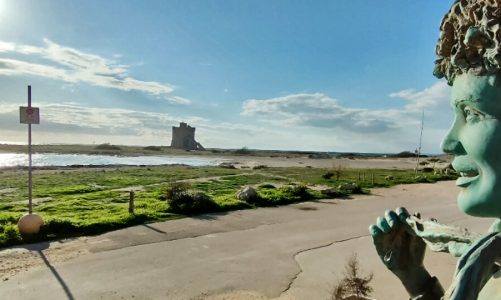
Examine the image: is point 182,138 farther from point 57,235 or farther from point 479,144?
point 479,144

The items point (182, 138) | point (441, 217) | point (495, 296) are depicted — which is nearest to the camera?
→ point (495, 296)

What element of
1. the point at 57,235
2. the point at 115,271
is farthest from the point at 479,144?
the point at 57,235

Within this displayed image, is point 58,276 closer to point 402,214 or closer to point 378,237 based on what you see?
point 378,237

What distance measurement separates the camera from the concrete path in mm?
7520

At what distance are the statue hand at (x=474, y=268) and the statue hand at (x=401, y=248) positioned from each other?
675 mm

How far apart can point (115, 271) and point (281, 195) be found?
36.9ft

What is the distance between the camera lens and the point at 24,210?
15359mm

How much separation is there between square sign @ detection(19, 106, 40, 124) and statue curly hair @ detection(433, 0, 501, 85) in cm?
1083

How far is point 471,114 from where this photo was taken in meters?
1.61

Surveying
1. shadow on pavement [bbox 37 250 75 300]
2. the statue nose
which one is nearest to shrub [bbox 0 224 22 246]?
shadow on pavement [bbox 37 250 75 300]

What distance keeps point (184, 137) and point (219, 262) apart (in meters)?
132

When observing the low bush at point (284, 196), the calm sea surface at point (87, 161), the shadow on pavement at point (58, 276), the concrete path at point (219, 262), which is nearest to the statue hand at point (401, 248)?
the concrete path at point (219, 262)

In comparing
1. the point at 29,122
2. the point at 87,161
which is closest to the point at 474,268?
the point at 29,122

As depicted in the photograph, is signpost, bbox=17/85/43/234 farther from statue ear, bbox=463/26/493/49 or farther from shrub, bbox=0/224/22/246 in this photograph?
statue ear, bbox=463/26/493/49
